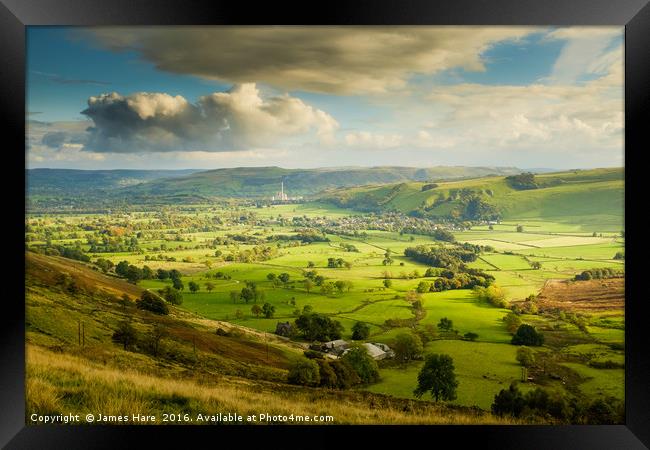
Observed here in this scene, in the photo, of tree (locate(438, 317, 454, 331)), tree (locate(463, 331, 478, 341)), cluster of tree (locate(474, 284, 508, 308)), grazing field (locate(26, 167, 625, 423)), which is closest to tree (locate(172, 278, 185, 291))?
grazing field (locate(26, 167, 625, 423))

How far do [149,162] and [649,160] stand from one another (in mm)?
5559

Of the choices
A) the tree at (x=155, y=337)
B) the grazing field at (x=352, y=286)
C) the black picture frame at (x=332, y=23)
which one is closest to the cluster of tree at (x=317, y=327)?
the grazing field at (x=352, y=286)

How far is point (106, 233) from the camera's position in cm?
508

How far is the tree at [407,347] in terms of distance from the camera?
4824 mm

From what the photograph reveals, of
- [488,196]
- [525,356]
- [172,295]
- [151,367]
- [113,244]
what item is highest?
[488,196]

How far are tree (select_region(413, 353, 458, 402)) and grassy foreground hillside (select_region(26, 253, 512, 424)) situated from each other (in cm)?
15

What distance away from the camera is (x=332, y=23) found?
3.89m

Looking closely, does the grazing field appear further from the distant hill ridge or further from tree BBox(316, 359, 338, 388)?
tree BBox(316, 359, 338, 388)

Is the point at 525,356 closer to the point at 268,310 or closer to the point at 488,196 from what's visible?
the point at 488,196

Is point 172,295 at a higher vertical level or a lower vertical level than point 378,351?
higher

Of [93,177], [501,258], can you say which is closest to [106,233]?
[93,177]

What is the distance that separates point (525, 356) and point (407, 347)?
1329 millimetres

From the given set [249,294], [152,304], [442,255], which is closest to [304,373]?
[249,294]

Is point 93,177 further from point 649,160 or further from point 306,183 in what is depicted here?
point 649,160
